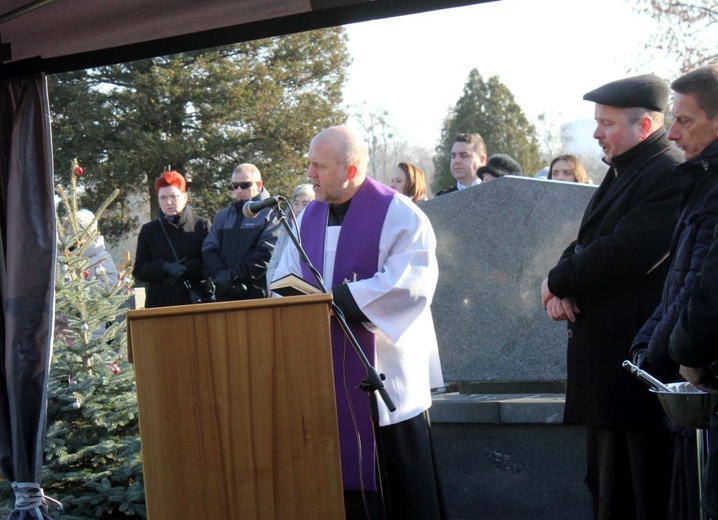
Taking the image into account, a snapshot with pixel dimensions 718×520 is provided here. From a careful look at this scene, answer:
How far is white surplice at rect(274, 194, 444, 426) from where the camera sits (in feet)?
15.3

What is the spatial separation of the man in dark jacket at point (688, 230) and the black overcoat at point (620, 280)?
463 millimetres

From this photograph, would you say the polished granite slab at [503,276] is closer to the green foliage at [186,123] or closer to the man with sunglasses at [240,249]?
the man with sunglasses at [240,249]

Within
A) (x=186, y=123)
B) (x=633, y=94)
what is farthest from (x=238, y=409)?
(x=186, y=123)

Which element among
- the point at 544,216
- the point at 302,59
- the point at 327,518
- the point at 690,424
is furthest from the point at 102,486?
the point at 302,59

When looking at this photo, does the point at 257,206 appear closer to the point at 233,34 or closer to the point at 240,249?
the point at 233,34

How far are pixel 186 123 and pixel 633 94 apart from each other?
24.3 metres

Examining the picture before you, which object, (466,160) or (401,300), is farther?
(466,160)

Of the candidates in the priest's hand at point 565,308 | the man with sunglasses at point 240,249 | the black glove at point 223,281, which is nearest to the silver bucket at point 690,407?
the priest's hand at point 565,308

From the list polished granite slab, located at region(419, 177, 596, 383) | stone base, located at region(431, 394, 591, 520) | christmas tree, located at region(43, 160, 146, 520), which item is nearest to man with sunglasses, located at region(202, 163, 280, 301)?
christmas tree, located at region(43, 160, 146, 520)

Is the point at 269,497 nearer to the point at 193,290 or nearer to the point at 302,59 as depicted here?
the point at 193,290

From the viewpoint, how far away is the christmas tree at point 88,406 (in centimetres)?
629

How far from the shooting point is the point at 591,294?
463 centimetres

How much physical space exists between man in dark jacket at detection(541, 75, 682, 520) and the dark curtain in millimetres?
2470

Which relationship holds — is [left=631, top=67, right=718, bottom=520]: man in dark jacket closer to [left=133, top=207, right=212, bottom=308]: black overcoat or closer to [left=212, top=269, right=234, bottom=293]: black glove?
[left=212, top=269, right=234, bottom=293]: black glove
